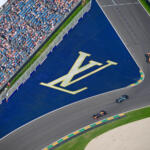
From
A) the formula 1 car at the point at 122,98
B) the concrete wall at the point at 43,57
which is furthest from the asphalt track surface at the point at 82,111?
the concrete wall at the point at 43,57

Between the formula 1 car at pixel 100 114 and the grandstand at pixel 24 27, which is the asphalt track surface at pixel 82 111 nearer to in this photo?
the formula 1 car at pixel 100 114

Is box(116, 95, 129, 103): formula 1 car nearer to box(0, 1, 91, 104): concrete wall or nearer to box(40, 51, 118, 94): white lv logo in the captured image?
box(40, 51, 118, 94): white lv logo

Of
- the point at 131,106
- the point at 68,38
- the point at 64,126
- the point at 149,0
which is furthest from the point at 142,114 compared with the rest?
the point at 149,0

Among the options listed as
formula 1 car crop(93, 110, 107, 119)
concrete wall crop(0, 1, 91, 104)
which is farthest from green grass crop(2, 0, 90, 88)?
formula 1 car crop(93, 110, 107, 119)

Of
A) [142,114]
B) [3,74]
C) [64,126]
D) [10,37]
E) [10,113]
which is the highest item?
[10,37]

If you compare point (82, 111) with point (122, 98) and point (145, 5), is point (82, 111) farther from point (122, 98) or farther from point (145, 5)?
point (145, 5)

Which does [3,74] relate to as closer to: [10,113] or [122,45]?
[10,113]
